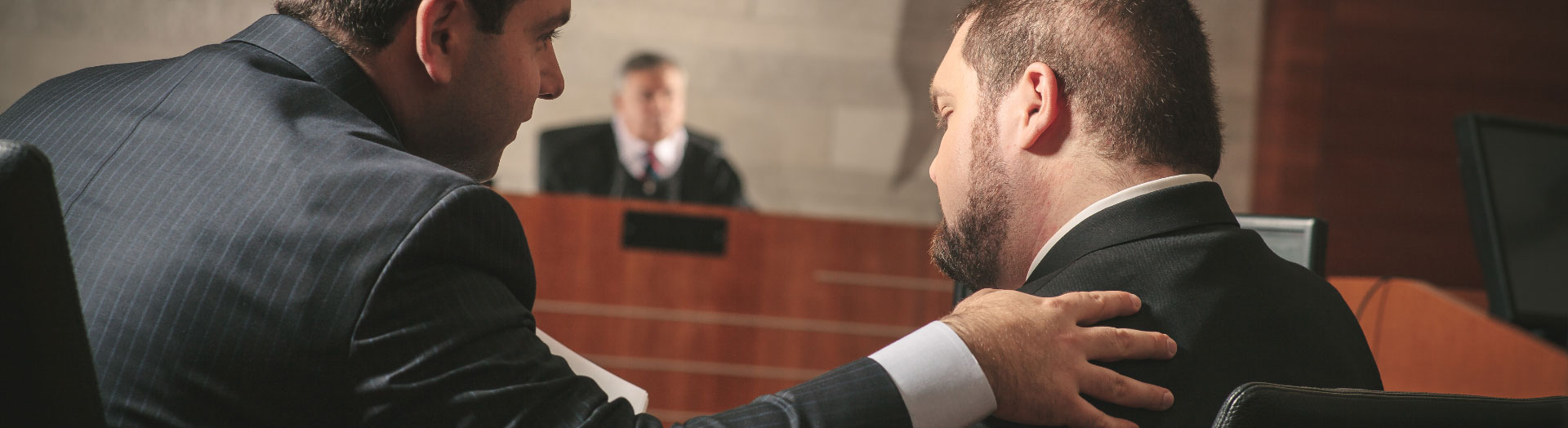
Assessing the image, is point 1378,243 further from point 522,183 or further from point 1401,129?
point 522,183

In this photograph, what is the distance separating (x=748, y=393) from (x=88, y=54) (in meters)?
3.95

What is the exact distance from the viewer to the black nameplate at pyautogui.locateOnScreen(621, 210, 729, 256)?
4188 millimetres

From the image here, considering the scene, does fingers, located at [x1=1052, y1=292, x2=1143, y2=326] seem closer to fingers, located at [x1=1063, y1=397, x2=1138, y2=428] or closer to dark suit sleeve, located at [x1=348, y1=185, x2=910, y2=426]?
fingers, located at [x1=1063, y1=397, x2=1138, y2=428]

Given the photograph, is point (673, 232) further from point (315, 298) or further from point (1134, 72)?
point (315, 298)

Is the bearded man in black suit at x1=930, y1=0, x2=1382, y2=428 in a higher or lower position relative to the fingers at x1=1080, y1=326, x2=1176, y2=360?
higher

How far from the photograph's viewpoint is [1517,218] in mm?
2473

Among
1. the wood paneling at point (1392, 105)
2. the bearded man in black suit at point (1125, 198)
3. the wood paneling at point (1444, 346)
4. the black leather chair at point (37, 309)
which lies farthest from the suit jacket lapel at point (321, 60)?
the wood paneling at point (1392, 105)

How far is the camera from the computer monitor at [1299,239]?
179 cm

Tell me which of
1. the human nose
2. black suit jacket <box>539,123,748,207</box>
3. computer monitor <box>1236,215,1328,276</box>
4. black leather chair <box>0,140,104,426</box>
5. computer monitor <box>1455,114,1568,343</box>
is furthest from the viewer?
black suit jacket <box>539,123,748,207</box>

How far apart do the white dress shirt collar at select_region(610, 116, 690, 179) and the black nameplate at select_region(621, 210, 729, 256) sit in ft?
4.37

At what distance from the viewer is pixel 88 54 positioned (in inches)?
221

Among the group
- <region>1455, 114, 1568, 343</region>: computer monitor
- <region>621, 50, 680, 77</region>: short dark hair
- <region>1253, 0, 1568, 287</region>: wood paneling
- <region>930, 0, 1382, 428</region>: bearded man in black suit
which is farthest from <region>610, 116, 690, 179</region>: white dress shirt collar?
<region>930, 0, 1382, 428</region>: bearded man in black suit

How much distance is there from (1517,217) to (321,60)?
8.17ft

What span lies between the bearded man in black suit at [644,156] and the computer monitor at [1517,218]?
3440mm
